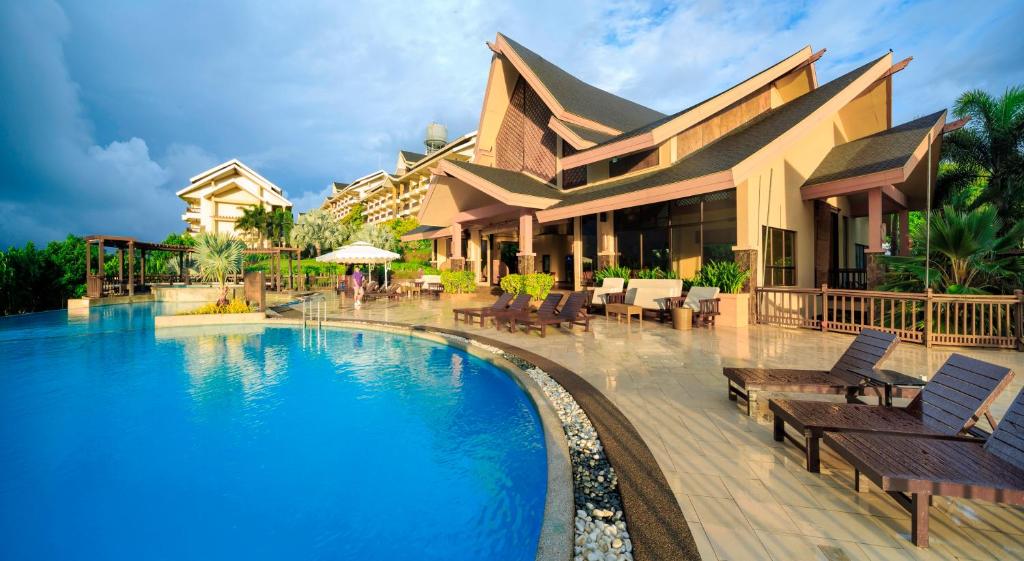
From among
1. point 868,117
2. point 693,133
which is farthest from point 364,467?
point 868,117

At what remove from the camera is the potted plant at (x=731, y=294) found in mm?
10820

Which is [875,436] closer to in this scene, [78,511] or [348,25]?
[78,511]

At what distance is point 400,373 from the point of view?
24.8 ft

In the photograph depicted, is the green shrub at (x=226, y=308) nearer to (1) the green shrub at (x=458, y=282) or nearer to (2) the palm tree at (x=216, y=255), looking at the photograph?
(2) the palm tree at (x=216, y=255)

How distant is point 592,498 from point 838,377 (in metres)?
3.40

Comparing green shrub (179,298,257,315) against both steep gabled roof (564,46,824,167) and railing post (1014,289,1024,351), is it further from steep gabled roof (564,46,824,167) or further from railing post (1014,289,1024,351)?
railing post (1014,289,1024,351)

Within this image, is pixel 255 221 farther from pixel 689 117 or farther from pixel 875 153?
pixel 875 153

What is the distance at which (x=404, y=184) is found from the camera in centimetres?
5722

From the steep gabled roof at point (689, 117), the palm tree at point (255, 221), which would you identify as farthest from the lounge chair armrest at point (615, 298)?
the palm tree at point (255, 221)

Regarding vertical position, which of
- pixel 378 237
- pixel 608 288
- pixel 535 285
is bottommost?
pixel 608 288

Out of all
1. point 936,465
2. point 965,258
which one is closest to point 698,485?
point 936,465

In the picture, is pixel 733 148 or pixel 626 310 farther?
pixel 733 148

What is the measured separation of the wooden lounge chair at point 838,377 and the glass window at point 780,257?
822 centimetres

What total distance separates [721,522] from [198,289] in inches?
986
